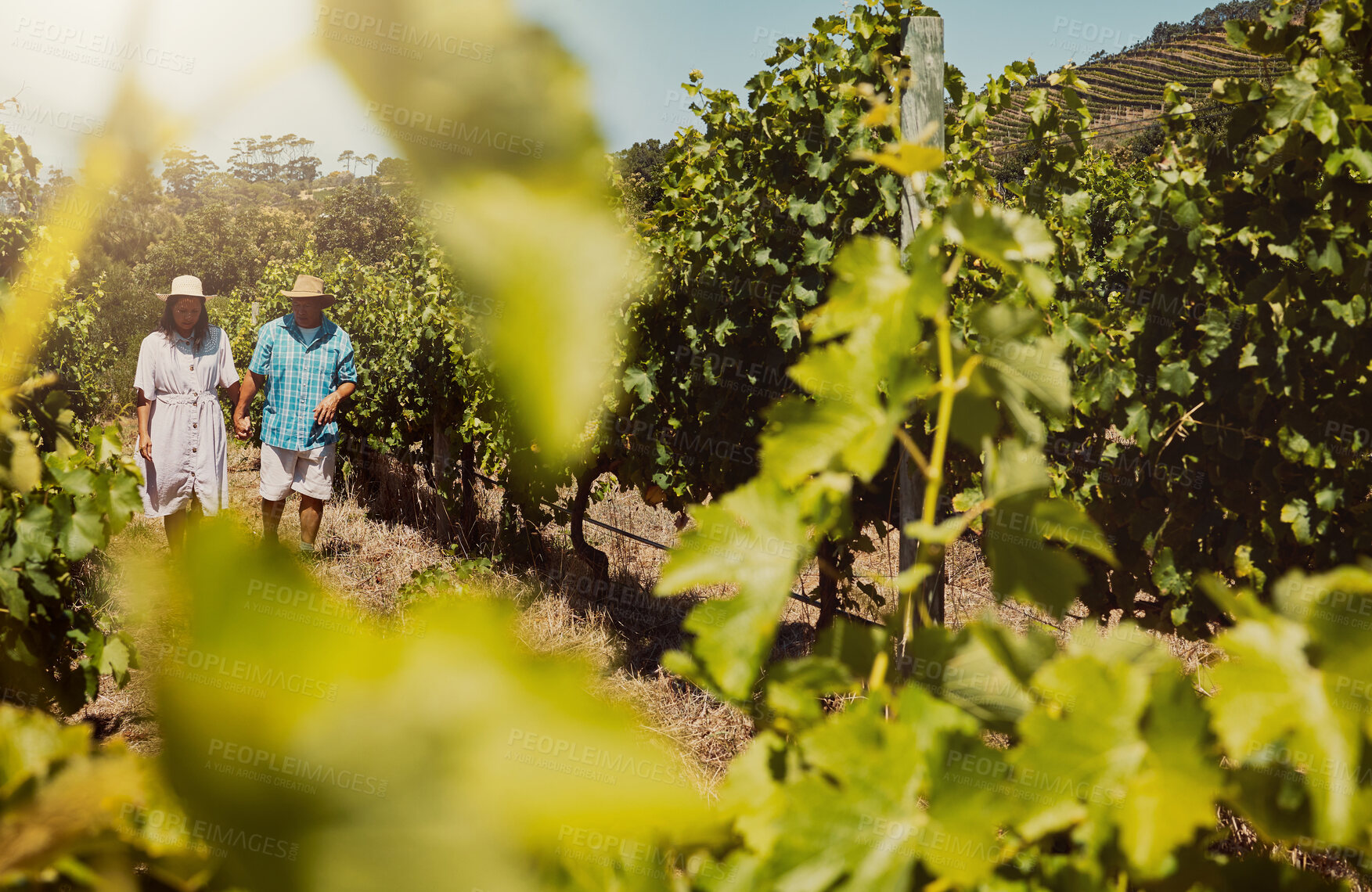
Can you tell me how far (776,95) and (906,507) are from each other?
5.62ft

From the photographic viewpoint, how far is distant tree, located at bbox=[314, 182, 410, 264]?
339 mm

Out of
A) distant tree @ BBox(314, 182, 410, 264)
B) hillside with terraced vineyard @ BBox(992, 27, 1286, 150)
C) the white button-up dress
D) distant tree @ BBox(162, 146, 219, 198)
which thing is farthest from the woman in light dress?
hillside with terraced vineyard @ BBox(992, 27, 1286, 150)

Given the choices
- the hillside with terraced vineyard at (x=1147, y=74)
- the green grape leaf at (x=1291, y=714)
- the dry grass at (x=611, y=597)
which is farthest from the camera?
the hillside with terraced vineyard at (x=1147, y=74)

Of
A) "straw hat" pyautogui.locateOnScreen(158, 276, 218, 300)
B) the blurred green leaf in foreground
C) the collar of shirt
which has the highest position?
"straw hat" pyautogui.locateOnScreen(158, 276, 218, 300)

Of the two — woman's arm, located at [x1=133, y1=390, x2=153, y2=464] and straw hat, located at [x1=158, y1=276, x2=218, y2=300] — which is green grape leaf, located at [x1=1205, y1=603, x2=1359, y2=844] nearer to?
straw hat, located at [x1=158, y1=276, x2=218, y2=300]

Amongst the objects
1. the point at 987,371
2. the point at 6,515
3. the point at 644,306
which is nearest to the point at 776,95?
the point at 644,306

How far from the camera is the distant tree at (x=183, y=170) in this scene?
281 mm

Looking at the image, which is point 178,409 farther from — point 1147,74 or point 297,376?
point 1147,74

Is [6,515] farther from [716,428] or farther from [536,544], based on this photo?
[536,544]

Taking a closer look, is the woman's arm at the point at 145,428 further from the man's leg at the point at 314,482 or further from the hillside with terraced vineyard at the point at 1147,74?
the hillside with terraced vineyard at the point at 1147,74

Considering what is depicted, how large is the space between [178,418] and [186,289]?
0.76 m

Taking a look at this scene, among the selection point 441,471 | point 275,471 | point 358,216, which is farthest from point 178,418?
point 358,216

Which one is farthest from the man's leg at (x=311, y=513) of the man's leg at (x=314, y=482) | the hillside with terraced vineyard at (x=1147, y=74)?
the hillside with terraced vineyard at (x=1147, y=74)

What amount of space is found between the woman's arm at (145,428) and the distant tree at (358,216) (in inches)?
188
